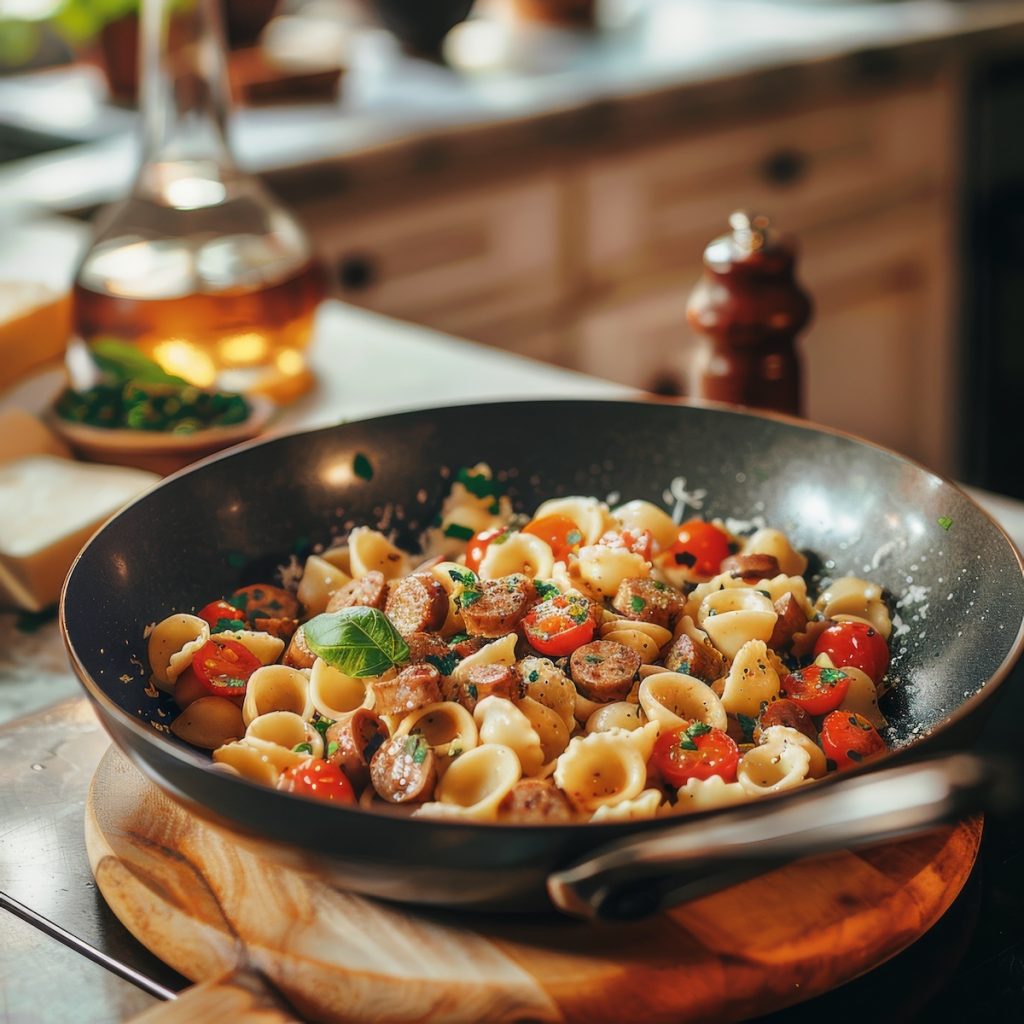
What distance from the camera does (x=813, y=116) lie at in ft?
10.5

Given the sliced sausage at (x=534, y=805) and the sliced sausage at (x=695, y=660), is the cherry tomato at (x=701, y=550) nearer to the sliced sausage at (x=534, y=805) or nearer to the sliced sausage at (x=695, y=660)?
the sliced sausage at (x=695, y=660)

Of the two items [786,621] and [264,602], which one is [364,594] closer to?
[264,602]

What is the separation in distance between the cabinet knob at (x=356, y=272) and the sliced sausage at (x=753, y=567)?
1.63 metres

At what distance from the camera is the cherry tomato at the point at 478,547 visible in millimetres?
1186

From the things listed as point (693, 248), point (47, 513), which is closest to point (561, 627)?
point (47, 513)

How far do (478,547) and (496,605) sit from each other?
0.46 ft

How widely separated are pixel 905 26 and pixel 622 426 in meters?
2.55

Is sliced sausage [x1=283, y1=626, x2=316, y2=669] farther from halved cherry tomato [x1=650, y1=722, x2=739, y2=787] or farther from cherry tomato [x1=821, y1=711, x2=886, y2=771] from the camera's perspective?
cherry tomato [x1=821, y1=711, x2=886, y2=771]

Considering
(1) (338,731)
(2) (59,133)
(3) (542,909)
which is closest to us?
(3) (542,909)

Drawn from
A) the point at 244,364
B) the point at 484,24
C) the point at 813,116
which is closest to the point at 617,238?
the point at 813,116

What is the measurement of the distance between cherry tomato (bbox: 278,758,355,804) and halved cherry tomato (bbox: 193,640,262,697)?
13 centimetres

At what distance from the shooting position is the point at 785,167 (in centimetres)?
318

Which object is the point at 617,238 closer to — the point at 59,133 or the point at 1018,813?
the point at 59,133

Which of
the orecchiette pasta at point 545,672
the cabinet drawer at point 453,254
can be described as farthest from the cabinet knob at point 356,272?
the orecchiette pasta at point 545,672
